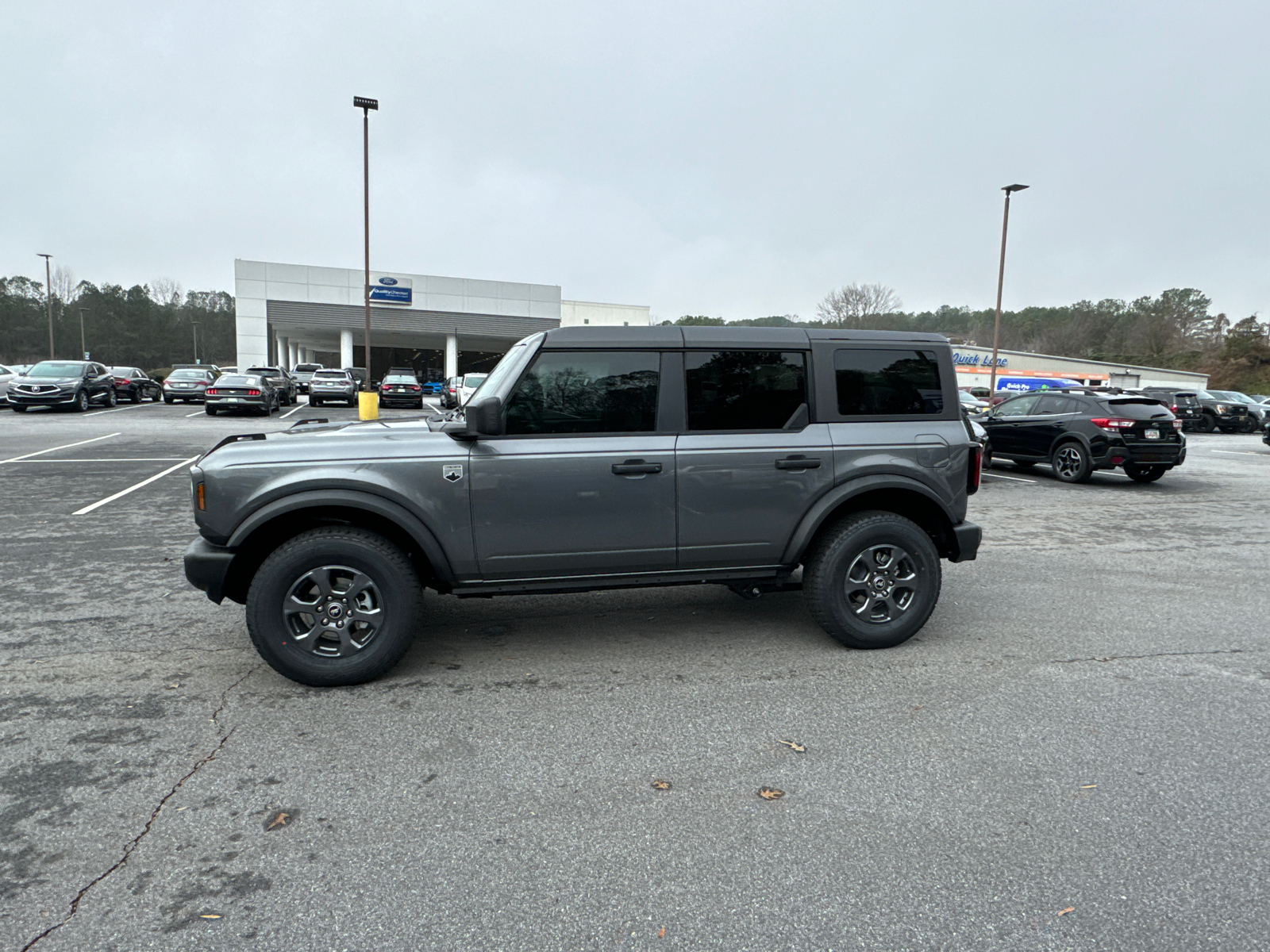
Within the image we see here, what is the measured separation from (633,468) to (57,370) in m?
27.7

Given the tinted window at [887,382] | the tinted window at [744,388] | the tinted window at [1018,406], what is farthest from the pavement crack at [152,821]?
the tinted window at [1018,406]

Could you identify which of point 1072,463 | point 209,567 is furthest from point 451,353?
point 209,567

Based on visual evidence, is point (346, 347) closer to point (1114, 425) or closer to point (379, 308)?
point (379, 308)

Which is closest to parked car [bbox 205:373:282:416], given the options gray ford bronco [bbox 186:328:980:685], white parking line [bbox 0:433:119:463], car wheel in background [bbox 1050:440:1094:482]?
white parking line [bbox 0:433:119:463]

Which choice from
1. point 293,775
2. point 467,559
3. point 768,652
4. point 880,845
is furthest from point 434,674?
point 880,845

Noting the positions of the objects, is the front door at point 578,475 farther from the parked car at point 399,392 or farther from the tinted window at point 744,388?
the parked car at point 399,392

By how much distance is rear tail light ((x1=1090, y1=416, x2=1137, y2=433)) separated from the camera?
12.7m

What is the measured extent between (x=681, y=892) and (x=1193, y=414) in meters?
34.6

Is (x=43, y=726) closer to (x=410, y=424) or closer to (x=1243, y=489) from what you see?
(x=410, y=424)

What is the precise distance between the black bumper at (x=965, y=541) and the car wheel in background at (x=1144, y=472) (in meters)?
10.1

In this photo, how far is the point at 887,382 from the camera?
479 centimetres

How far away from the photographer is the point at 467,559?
4164 millimetres

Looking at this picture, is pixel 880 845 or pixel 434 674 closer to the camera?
pixel 880 845

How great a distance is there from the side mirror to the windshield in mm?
26552
